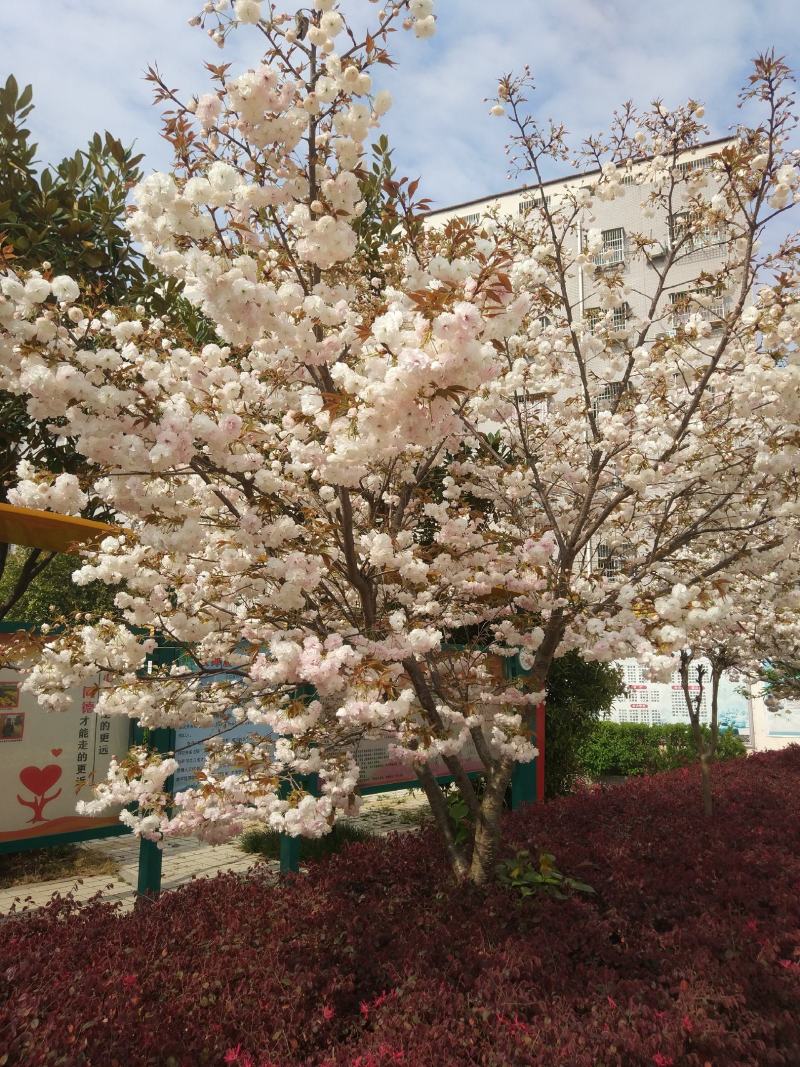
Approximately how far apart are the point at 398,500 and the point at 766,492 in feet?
9.11

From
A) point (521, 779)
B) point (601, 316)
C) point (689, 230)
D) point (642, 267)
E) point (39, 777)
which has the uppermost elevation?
point (642, 267)

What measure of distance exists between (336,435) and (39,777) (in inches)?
135

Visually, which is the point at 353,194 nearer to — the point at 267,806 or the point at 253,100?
the point at 253,100

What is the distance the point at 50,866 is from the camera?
25.6 ft

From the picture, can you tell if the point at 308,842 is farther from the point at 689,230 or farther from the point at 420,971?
the point at 689,230

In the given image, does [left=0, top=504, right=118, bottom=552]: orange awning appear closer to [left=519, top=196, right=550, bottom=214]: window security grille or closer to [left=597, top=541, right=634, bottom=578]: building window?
[left=519, top=196, right=550, bottom=214]: window security grille

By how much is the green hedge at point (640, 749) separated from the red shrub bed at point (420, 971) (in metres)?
9.42

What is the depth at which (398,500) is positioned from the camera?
17.8ft

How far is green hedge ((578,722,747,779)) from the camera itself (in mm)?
14461

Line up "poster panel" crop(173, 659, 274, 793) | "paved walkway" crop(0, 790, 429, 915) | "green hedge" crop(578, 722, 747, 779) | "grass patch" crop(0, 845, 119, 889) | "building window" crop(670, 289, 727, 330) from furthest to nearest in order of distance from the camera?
"green hedge" crop(578, 722, 747, 779), "grass patch" crop(0, 845, 119, 889), "paved walkway" crop(0, 790, 429, 915), "building window" crop(670, 289, 727, 330), "poster panel" crop(173, 659, 274, 793)

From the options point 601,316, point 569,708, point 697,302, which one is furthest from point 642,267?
point 697,302

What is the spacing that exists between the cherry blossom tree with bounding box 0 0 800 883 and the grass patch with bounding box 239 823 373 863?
2.19m

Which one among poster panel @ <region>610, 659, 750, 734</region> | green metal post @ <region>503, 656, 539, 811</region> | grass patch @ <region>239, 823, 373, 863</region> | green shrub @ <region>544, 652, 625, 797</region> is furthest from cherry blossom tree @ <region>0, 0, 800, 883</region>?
poster panel @ <region>610, 659, 750, 734</region>

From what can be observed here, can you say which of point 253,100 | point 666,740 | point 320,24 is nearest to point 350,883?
point 253,100
